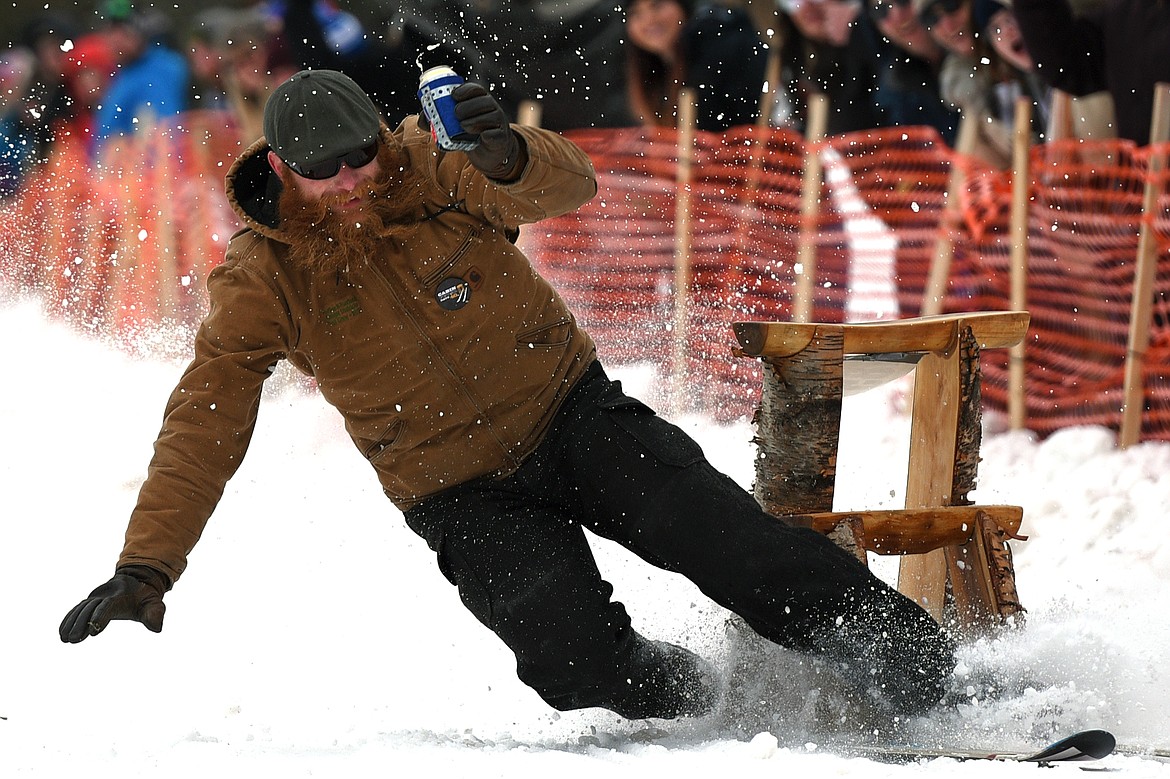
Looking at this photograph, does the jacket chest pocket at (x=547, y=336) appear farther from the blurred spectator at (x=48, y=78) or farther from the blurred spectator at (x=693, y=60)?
the blurred spectator at (x=48, y=78)

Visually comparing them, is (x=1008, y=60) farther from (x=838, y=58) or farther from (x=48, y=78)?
(x=48, y=78)

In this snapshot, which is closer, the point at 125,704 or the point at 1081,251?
the point at 125,704

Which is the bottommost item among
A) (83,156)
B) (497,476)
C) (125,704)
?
(125,704)

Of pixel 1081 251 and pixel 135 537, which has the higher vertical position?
pixel 1081 251

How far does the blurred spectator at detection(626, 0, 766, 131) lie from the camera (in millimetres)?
6285

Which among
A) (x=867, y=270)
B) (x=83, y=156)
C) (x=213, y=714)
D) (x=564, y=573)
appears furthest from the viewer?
(x=83, y=156)

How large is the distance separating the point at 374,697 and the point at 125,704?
0.72m

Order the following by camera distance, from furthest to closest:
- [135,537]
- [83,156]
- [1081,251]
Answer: [83,156] → [1081,251] → [135,537]

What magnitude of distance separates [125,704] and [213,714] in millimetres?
345

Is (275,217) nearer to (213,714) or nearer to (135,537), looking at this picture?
(135,537)

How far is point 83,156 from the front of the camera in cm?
841

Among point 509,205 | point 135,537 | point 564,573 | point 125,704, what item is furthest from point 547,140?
point 125,704

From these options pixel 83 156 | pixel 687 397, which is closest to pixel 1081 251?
pixel 687 397

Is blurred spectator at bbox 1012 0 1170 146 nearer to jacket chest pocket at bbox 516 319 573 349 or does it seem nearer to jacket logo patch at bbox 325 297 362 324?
jacket chest pocket at bbox 516 319 573 349
